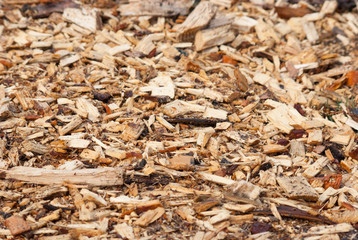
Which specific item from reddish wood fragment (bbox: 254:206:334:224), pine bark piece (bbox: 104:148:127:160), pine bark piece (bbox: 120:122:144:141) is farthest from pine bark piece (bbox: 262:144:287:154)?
pine bark piece (bbox: 104:148:127:160)

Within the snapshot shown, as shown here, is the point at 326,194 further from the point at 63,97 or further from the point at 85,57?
the point at 85,57

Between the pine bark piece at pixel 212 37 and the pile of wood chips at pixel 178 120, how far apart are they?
0.02 m

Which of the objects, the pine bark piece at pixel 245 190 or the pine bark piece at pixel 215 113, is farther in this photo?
the pine bark piece at pixel 215 113

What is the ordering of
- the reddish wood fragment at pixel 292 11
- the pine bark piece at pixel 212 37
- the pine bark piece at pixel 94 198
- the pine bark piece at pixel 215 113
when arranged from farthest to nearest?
the reddish wood fragment at pixel 292 11, the pine bark piece at pixel 212 37, the pine bark piece at pixel 215 113, the pine bark piece at pixel 94 198

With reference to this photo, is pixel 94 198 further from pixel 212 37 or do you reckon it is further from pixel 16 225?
pixel 212 37

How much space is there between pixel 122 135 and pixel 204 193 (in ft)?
3.19

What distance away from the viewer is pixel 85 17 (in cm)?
550

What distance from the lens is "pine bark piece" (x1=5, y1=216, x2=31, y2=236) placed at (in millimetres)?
2799

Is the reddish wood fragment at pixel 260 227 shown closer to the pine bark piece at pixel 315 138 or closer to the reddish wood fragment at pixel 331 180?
the reddish wood fragment at pixel 331 180

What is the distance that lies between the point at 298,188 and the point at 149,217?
3.97 feet

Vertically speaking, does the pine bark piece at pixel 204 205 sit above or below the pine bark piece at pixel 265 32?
below

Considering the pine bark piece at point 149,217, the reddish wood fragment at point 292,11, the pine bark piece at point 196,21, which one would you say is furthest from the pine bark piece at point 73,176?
the reddish wood fragment at point 292,11

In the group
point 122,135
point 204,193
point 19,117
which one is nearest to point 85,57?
point 19,117

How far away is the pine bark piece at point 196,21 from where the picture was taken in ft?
17.1
